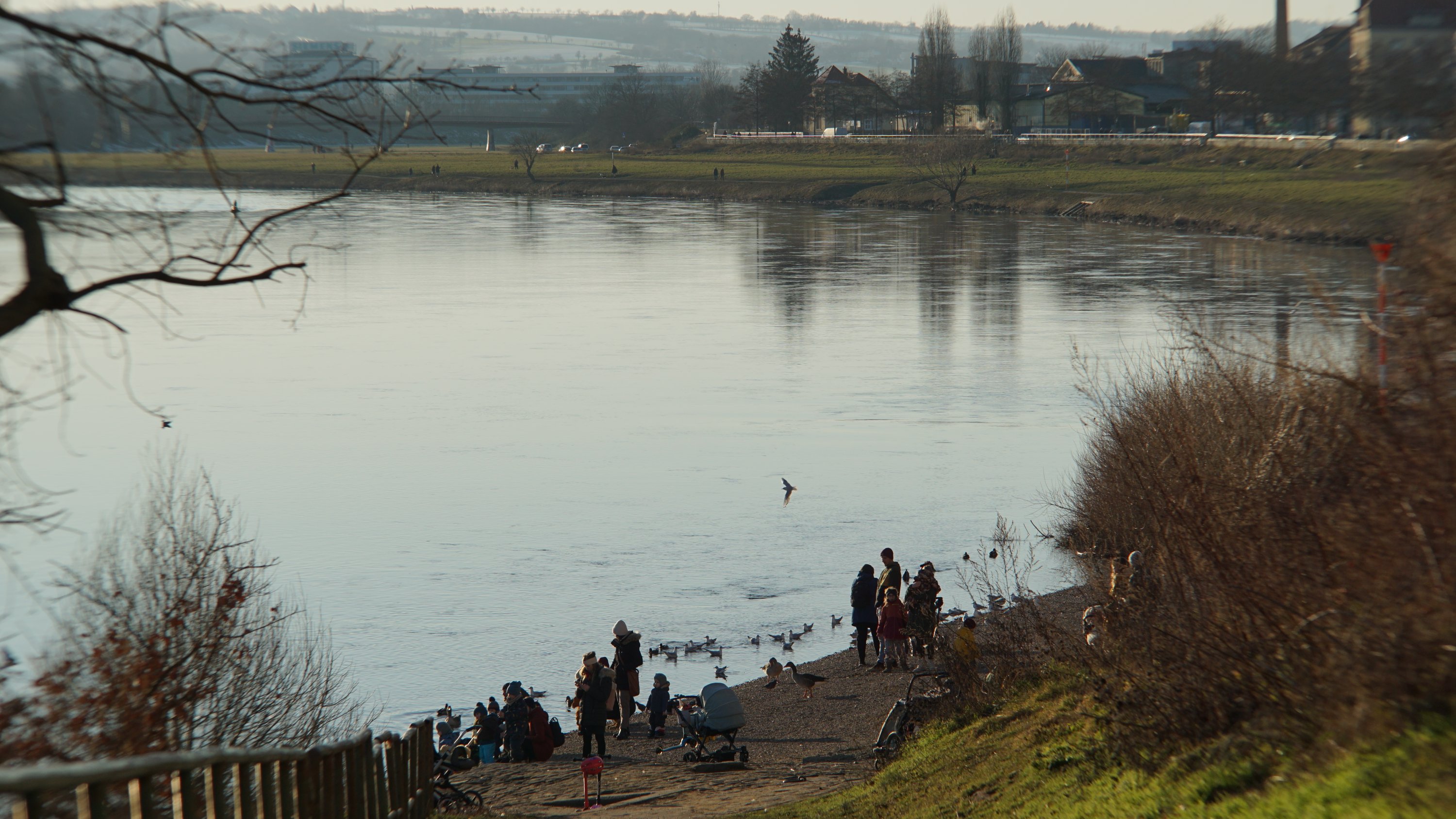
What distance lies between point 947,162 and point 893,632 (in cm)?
7542

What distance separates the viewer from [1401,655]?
500 cm

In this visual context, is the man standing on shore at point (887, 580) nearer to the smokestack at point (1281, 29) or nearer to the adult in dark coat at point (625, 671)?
the adult in dark coat at point (625, 671)

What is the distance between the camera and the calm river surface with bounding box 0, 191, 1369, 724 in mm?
19656

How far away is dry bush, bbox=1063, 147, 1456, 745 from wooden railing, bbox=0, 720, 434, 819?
147 inches

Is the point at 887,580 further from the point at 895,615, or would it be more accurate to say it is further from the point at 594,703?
the point at 594,703

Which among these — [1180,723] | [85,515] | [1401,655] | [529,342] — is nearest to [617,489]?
[85,515]

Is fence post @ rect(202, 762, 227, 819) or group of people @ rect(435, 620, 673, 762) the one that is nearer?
fence post @ rect(202, 762, 227, 819)

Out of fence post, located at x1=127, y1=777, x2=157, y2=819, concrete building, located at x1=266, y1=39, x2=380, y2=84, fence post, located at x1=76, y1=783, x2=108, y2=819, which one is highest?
concrete building, located at x1=266, y1=39, x2=380, y2=84

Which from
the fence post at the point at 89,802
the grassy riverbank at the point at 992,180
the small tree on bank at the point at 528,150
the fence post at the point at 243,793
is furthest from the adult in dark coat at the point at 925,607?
the small tree on bank at the point at 528,150

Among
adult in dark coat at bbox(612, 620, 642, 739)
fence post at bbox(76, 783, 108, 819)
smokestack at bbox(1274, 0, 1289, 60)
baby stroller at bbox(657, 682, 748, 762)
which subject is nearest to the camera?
fence post at bbox(76, 783, 108, 819)

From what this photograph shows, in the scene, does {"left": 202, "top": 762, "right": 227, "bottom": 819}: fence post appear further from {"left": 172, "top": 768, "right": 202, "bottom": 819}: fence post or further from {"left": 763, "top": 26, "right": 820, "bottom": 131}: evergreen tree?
{"left": 763, "top": 26, "right": 820, "bottom": 131}: evergreen tree

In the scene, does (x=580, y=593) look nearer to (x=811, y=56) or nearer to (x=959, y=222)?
(x=959, y=222)

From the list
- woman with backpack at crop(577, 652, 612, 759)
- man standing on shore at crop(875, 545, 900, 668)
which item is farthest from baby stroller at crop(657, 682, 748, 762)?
man standing on shore at crop(875, 545, 900, 668)

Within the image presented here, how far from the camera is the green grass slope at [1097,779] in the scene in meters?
4.62
